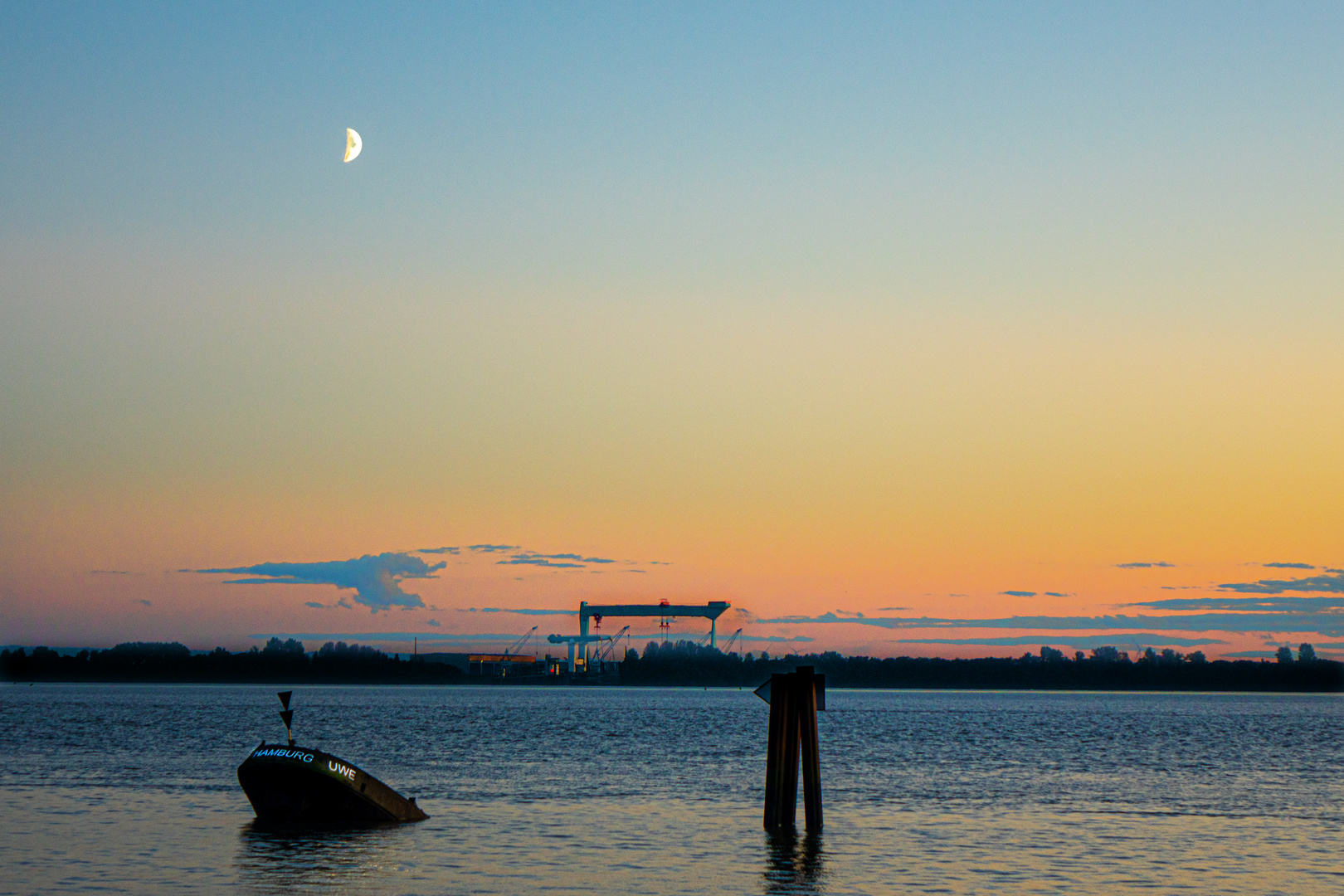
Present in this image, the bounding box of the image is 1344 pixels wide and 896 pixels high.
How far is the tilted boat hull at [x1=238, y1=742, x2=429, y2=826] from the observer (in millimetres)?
29828

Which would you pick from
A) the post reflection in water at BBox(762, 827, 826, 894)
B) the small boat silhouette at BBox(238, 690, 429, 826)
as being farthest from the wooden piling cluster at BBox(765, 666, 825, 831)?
the small boat silhouette at BBox(238, 690, 429, 826)

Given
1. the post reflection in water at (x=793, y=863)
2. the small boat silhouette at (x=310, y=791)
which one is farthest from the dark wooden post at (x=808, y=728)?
the small boat silhouette at (x=310, y=791)

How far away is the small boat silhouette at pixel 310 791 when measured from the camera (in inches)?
1174

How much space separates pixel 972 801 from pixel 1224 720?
110 m

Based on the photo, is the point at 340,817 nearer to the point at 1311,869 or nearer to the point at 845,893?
the point at 845,893

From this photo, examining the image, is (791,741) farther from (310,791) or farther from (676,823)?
(310,791)

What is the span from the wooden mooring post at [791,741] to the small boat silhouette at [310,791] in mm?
8771

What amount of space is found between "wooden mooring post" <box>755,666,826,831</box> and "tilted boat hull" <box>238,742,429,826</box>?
878 cm

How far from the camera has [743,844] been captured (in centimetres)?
2880

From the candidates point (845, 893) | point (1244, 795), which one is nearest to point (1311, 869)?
point (845, 893)

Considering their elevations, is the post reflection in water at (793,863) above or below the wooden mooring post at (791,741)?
below

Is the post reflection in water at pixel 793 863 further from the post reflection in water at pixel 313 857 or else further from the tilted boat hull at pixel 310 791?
the tilted boat hull at pixel 310 791

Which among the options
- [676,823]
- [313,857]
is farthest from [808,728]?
[313,857]

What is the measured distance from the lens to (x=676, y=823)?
108ft
